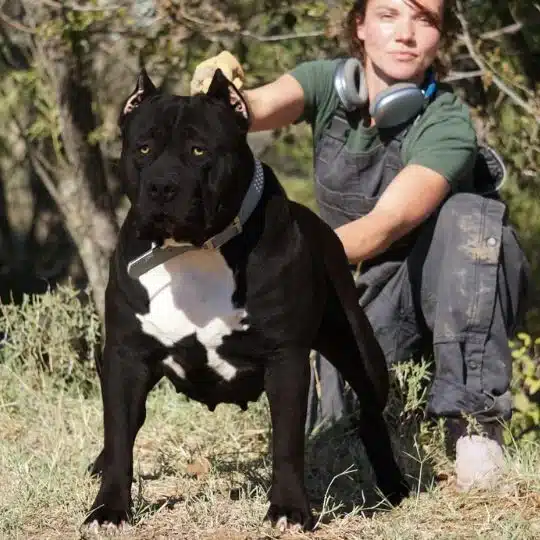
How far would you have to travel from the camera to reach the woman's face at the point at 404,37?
15.2 ft

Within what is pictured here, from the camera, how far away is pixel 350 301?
3.96 meters

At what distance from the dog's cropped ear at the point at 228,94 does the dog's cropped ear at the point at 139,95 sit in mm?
157

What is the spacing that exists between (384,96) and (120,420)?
1606 mm

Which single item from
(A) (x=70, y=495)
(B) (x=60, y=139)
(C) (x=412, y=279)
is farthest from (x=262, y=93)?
(B) (x=60, y=139)

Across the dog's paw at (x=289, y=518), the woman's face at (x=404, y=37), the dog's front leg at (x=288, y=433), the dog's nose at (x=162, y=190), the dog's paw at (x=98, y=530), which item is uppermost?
the dog's nose at (x=162, y=190)

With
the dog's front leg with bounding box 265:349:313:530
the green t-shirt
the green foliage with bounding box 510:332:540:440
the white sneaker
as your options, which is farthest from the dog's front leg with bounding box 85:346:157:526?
the green foliage with bounding box 510:332:540:440

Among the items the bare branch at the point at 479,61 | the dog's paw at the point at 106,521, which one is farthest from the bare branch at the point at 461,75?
the dog's paw at the point at 106,521

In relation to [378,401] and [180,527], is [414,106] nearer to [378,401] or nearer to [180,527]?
[378,401]

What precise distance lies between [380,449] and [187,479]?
605 mm

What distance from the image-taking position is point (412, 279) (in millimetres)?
4750

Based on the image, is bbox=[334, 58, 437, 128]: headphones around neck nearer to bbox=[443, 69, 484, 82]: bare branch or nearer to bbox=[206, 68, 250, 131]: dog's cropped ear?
bbox=[443, 69, 484, 82]: bare branch

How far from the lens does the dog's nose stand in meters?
3.21

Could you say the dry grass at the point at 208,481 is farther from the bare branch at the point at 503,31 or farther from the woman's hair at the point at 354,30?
the bare branch at the point at 503,31

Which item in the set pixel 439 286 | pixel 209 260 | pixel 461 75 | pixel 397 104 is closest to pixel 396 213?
pixel 439 286
